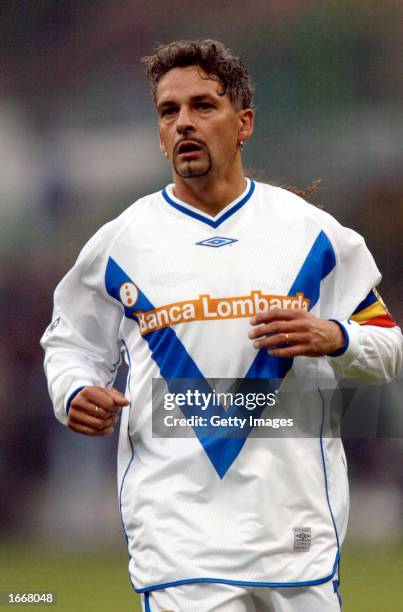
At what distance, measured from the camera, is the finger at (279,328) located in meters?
2.24

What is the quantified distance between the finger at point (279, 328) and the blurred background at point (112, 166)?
2.38 m

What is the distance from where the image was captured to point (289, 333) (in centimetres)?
225

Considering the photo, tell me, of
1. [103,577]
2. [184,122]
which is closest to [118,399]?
[184,122]

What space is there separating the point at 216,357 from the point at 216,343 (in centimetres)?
3

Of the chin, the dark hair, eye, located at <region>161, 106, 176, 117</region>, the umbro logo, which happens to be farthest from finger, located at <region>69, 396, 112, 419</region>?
the dark hair

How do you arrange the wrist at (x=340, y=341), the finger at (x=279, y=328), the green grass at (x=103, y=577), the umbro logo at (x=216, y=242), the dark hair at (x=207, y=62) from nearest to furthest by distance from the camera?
the finger at (x=279, y=328), the wrist at (x=340, y=341), the umbro logo at (x=216, y=242), the dark hair at (x=207, y=62), the green grass at (x=103, y=577)

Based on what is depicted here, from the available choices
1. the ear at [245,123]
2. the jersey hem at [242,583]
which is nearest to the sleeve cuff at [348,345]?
the jersey hem at [242,583]

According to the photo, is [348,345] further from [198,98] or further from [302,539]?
[198,98]

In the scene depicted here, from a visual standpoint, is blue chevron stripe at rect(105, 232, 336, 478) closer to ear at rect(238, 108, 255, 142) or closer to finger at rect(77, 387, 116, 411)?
finger at rect(77, 387, 116, 411)

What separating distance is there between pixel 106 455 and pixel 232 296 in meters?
2.46

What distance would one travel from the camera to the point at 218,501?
7.68 feet

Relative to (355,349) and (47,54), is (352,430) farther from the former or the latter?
(47,54)

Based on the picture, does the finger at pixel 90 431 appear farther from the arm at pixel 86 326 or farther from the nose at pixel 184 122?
the nose at pixel 184 122

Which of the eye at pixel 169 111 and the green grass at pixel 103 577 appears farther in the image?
the green grass at pixel 103 577
